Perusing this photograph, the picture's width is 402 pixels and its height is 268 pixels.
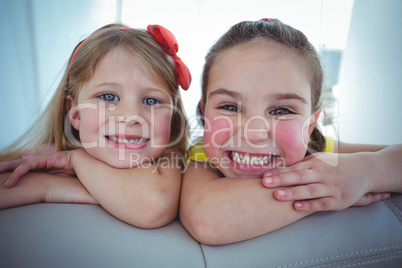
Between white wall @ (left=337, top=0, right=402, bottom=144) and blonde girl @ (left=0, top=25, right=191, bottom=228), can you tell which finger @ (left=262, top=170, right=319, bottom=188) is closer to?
blonde girl @ (left=0, top=25, right=191, bottom=228)

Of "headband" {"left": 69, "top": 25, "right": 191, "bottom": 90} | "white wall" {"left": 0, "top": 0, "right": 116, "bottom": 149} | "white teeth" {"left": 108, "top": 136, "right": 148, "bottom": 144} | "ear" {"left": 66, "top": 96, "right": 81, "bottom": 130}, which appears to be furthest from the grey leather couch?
"white wall" {"left": 0, "top": 0, "right": 116, "bottom": 149}

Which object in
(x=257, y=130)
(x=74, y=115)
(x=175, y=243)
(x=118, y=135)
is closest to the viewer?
(x=175, y=243)

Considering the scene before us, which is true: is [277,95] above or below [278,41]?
below

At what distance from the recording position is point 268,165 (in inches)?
30.2

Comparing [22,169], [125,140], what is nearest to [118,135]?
[125,140]

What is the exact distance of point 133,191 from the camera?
69cm

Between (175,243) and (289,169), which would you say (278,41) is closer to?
(289,169)

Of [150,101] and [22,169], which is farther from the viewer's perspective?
[150,101]

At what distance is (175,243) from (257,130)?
0.35 meters

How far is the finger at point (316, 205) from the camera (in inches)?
24.9

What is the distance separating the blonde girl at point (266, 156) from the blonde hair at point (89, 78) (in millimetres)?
175

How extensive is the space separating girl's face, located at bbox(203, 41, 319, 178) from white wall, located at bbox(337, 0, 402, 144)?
0.87 meters

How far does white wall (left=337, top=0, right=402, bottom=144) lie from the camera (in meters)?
1.32

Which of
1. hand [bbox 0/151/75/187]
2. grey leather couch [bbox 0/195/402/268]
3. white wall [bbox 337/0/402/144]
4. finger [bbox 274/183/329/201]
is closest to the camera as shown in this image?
grey leather couch [bbox 0/195/402/268]
